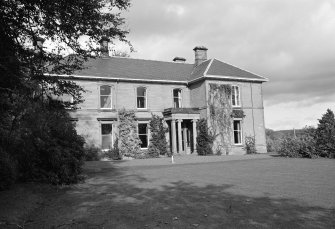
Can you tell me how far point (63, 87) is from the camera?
377 inches

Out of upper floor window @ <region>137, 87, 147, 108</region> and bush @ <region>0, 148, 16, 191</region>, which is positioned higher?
upper floor window @ <region>137, 87, 147, 108</region>

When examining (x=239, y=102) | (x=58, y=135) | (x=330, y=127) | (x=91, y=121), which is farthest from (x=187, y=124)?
(x=58, y=135)

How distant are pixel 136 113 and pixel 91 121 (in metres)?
3.96

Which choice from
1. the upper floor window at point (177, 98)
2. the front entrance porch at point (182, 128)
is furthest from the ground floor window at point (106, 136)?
the upper floor window at point (177, 98)

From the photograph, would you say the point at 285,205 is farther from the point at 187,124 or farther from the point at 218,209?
the point at 187,124

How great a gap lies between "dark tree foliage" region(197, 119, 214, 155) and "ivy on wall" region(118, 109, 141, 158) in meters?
5.32

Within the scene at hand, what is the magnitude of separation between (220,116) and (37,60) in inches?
907

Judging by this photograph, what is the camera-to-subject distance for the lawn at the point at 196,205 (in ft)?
22.1

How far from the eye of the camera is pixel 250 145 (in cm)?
3147

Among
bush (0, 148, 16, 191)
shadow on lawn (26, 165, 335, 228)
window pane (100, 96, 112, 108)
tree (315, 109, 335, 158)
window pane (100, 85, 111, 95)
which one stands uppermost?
window pane (100, 85, 111, 95)

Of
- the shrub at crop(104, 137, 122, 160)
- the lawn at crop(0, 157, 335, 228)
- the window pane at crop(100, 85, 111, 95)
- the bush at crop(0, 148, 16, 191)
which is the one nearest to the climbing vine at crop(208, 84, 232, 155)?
the shrub at crop(104, 137, 122, 160)

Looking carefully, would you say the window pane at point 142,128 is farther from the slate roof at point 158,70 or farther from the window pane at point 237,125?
the window pane at point 237,125

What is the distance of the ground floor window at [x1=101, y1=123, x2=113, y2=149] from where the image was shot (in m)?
28.2

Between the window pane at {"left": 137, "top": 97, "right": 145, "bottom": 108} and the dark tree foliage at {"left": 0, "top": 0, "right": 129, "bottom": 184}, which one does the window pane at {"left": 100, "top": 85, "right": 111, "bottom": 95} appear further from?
the dark tree foliage at {"left": 0, "top": 0, "right": 129, "bottom": 184}
